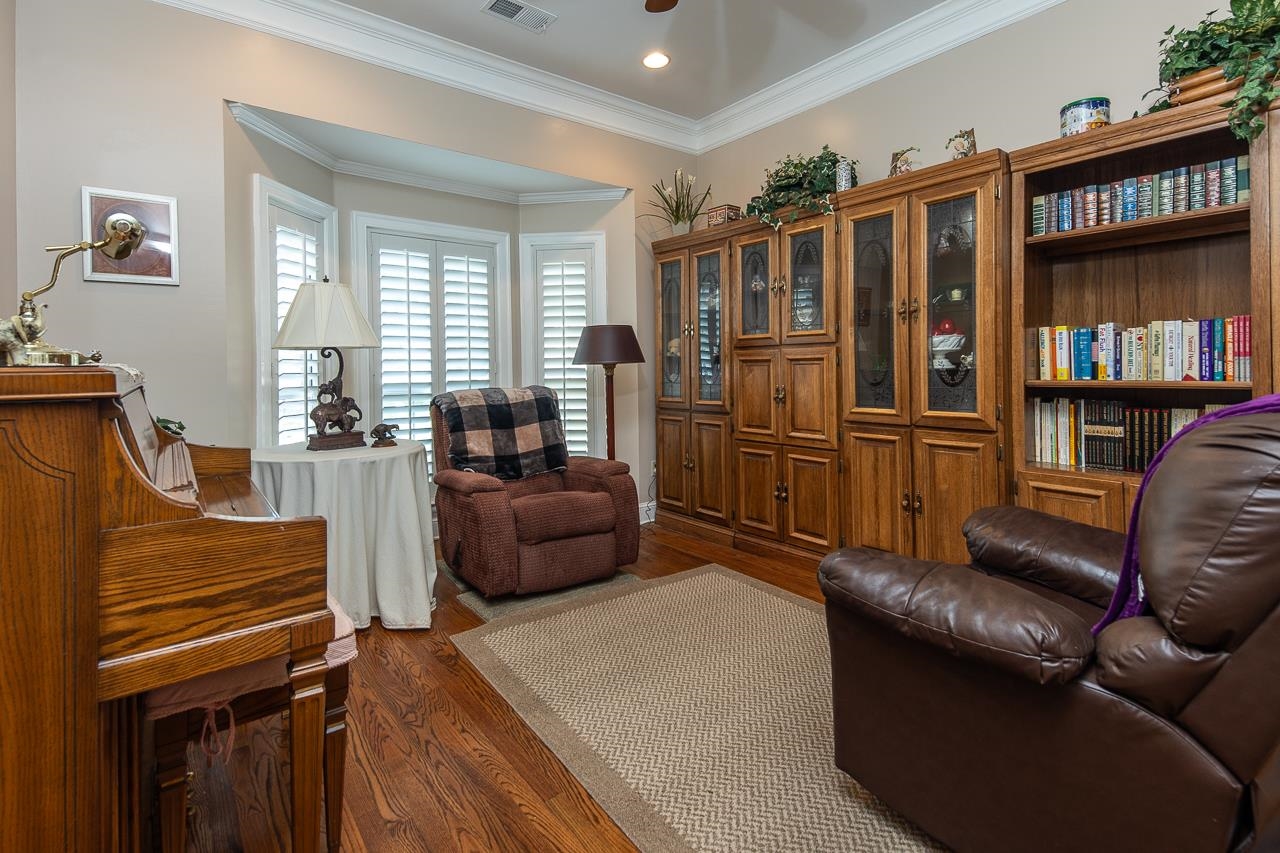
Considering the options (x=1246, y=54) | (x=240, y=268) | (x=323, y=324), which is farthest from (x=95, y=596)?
(x=1246, y=54)

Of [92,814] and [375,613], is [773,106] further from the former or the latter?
[92,814]

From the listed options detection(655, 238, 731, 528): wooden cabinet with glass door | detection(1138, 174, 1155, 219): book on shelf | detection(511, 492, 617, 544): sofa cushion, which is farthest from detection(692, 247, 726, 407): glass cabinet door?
detection(1138, 174, 1155, 219): book on shelf

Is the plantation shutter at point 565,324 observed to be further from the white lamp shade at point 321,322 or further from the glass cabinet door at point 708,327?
the white lamp shade at point 321,322

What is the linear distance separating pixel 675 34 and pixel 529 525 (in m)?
2.78

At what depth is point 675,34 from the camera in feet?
11.6

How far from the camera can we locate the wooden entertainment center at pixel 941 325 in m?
2.54

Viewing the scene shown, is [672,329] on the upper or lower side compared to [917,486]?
upper

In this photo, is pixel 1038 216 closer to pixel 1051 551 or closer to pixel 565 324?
pixel 1051 551

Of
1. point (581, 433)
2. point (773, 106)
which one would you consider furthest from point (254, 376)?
point (773, 106)

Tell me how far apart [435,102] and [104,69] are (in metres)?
1.51

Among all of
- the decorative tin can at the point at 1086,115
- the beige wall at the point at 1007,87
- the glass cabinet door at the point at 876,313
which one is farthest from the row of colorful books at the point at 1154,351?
the beige wall at the point at 1007,87

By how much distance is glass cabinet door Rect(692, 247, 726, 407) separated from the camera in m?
4.20

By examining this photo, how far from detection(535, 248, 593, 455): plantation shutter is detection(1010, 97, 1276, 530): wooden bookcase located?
2.82m

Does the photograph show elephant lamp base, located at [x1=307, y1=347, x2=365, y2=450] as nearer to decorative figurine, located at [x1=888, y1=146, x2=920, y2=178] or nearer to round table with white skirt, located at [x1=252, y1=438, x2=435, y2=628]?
round table with white skirt, located at [x1=252, y1=438, x2=435, y2=628]
